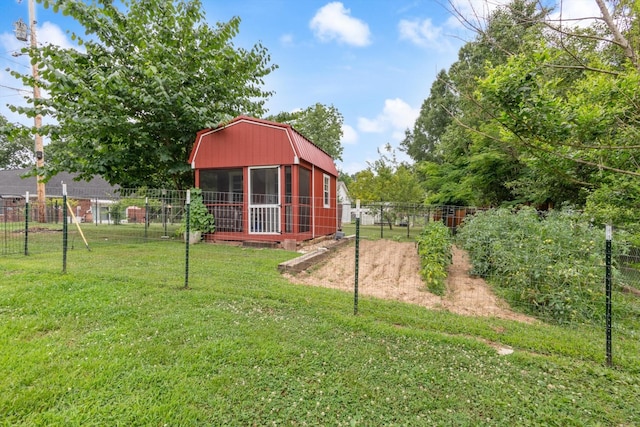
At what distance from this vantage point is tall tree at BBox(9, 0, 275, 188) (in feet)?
24.7

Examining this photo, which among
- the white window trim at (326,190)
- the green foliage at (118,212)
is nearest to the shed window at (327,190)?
the white window trim at (326,190)

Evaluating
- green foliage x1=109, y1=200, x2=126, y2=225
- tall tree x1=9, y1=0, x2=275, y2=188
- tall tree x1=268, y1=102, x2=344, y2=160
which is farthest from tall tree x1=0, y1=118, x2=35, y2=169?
tall tree x1=9, y1=0, x2=275, y2=188

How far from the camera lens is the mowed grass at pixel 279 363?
6.41 ft

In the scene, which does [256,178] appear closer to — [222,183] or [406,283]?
[222,183]

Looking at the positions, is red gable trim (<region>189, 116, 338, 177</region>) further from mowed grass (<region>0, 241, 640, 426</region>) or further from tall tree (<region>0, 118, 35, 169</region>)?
tall tree (<region>0, 118, 35, 169</region>)

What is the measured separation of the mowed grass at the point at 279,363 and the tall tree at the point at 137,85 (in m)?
5.53

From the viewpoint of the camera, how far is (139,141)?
862 centimetres

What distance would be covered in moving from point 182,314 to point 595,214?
6789 millimetres

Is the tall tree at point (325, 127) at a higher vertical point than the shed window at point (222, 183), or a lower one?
higher

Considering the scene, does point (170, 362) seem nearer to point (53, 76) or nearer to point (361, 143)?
point (53, 76)

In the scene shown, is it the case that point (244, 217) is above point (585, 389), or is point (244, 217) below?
above

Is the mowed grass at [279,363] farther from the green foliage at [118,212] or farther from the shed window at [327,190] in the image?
Result: the green foliage at [118,212]

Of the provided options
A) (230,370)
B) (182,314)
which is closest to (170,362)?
(230,370)

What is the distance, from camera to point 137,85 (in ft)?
27.0
